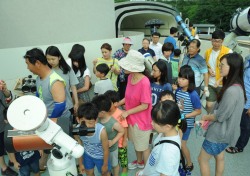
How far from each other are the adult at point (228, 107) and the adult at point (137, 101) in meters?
0.59

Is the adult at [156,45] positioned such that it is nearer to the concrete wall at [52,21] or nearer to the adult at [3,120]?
the concrete wall at [52,21]

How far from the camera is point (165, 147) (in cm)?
136

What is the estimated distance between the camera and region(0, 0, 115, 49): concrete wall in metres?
5.52

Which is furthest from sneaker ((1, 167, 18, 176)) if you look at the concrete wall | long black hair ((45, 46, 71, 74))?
the concrete wall

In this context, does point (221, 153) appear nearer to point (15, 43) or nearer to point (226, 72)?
point (226, 72)

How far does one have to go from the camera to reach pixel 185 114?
A: 2.32 meters

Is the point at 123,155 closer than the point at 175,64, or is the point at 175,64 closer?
the point at 123,155

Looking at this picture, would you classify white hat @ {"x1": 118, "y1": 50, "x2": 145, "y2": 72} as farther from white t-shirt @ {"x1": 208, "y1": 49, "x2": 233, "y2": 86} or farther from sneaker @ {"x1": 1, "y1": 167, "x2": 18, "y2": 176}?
sneaker @ {"x1": 1, "y1": 167, "x2": 18, "y2": 176}

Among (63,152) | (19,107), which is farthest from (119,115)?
(19,107)

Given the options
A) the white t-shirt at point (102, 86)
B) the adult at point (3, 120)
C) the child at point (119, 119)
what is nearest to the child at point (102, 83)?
the white t-shirt at point (102, 86)

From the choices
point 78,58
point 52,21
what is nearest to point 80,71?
point 78,58

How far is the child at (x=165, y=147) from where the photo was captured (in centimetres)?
132

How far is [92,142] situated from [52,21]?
5.21 meters

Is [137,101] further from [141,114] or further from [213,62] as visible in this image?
[213,62]
